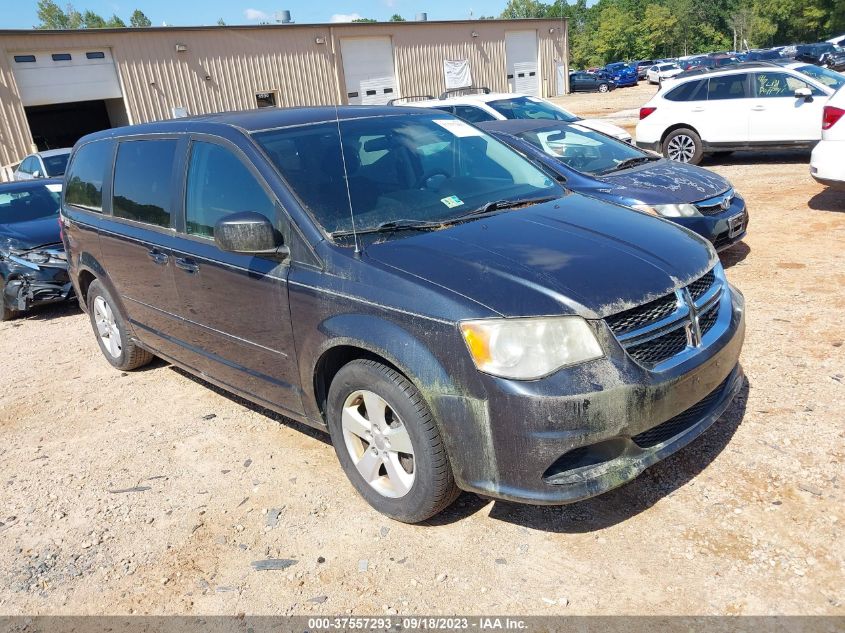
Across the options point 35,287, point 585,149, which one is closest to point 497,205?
point 585,149

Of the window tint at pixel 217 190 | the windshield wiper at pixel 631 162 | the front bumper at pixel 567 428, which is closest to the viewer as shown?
the front bumper at pixel 567 428

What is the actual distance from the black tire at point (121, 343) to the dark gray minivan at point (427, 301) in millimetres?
A: 855

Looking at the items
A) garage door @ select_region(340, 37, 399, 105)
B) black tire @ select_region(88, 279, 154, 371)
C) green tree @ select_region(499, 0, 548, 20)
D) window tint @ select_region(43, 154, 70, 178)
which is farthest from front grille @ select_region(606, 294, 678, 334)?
green tree @ select_region(499, 0, 548, 20)

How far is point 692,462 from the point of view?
134 inches

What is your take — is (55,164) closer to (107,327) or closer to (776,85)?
(107,327)

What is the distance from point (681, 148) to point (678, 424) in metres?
9.89

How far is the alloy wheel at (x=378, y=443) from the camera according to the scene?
3.05 m

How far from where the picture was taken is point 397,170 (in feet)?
12.3

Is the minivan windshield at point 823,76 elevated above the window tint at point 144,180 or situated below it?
below

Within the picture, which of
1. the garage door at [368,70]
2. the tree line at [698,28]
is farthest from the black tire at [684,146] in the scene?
the tree line at [698,28]

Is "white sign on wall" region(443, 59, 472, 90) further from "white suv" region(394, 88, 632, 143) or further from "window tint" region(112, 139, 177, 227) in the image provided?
"window tint" region(112, 139, 177, 227)

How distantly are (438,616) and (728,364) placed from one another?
1725mm

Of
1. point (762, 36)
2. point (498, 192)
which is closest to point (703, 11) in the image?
point (762, 36)

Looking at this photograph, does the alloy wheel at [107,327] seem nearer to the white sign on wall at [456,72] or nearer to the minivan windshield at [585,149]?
the minivan windshield at [585,149]
